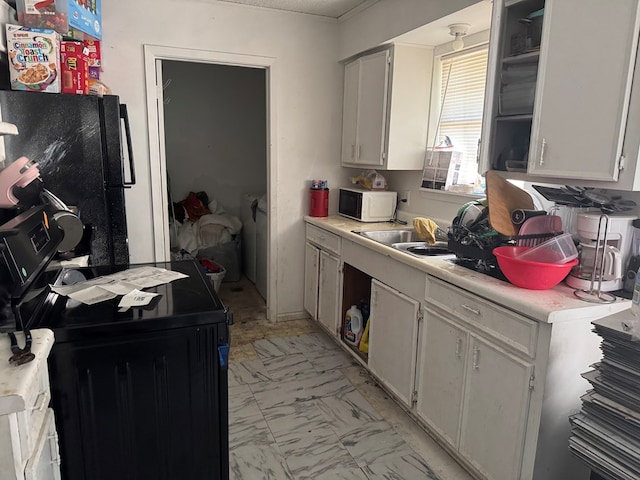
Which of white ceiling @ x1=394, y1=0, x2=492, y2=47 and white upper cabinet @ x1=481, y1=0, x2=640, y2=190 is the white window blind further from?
white upper cabinet @ x1=481, y1=0, x2=640, y2=190

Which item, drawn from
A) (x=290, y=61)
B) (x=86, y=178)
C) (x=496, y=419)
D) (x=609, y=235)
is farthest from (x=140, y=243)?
(x=609, y=235)

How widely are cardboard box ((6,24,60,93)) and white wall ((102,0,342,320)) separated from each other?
2.75 feet

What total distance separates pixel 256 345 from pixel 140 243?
116cm

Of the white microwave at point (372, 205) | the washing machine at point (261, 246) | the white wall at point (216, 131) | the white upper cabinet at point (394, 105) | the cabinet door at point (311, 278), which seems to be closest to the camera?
→ the white upper cabinet at point (394, 105)

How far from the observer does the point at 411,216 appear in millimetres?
3295

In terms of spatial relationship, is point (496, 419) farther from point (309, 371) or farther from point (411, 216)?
point (411, 216)

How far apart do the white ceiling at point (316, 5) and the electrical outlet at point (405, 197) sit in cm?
138

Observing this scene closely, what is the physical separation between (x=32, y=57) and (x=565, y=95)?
2.44 meters

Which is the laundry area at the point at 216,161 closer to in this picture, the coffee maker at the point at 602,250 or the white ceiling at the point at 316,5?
the white ceiling at the point at 316,5

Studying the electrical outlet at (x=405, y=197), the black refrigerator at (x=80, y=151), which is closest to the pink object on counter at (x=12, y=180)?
the black refrigerator at (x=80, y=151)

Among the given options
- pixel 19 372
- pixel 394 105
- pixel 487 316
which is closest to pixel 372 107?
pixel 394 105

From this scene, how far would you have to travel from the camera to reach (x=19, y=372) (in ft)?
3.14

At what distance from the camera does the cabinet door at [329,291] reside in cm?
319

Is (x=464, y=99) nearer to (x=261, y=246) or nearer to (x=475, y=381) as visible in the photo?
(x=475, y=381)
